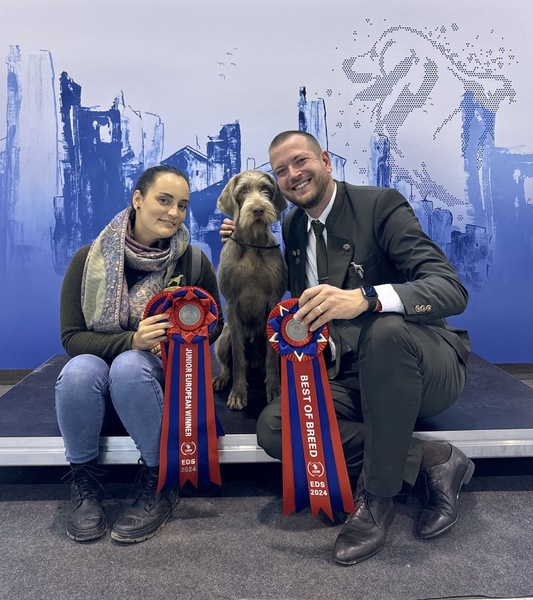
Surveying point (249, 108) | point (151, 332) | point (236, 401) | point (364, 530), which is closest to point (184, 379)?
point (151, 332)

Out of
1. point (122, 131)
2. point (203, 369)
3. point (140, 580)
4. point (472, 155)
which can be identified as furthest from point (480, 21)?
point (140, 580)

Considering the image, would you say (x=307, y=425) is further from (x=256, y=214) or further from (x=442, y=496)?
(x=256, y=214)

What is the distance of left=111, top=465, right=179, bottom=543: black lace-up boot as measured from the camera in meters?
1.63

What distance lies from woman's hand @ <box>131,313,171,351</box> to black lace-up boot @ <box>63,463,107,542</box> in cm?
46

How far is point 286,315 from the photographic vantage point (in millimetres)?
1683

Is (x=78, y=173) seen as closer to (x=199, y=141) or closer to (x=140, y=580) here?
(x=199, y=141)

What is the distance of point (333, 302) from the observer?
1.53m

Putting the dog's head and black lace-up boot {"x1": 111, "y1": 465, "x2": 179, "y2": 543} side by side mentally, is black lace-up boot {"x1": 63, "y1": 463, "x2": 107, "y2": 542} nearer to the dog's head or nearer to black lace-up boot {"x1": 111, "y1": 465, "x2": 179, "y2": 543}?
black lace-up boot {"x1": 111, "y1": 465, "x2": 179, "y2": 543}

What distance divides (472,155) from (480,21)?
77 centimetres

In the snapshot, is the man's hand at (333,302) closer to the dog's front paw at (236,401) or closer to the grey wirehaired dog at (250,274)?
the grey wirehaired dog at (250,274)

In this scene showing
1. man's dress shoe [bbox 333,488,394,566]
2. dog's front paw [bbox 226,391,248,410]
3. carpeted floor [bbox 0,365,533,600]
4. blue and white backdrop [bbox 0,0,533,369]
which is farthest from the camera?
blue and white backdrop [bbox 0,0,533,369]

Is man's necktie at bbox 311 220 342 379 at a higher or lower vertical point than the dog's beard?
lower

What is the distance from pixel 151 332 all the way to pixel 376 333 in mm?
745

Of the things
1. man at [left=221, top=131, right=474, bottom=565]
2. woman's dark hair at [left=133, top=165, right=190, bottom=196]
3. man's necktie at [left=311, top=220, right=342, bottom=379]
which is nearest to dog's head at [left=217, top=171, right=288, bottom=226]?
man at [left=221, top=131, right=474, bottom=565]
